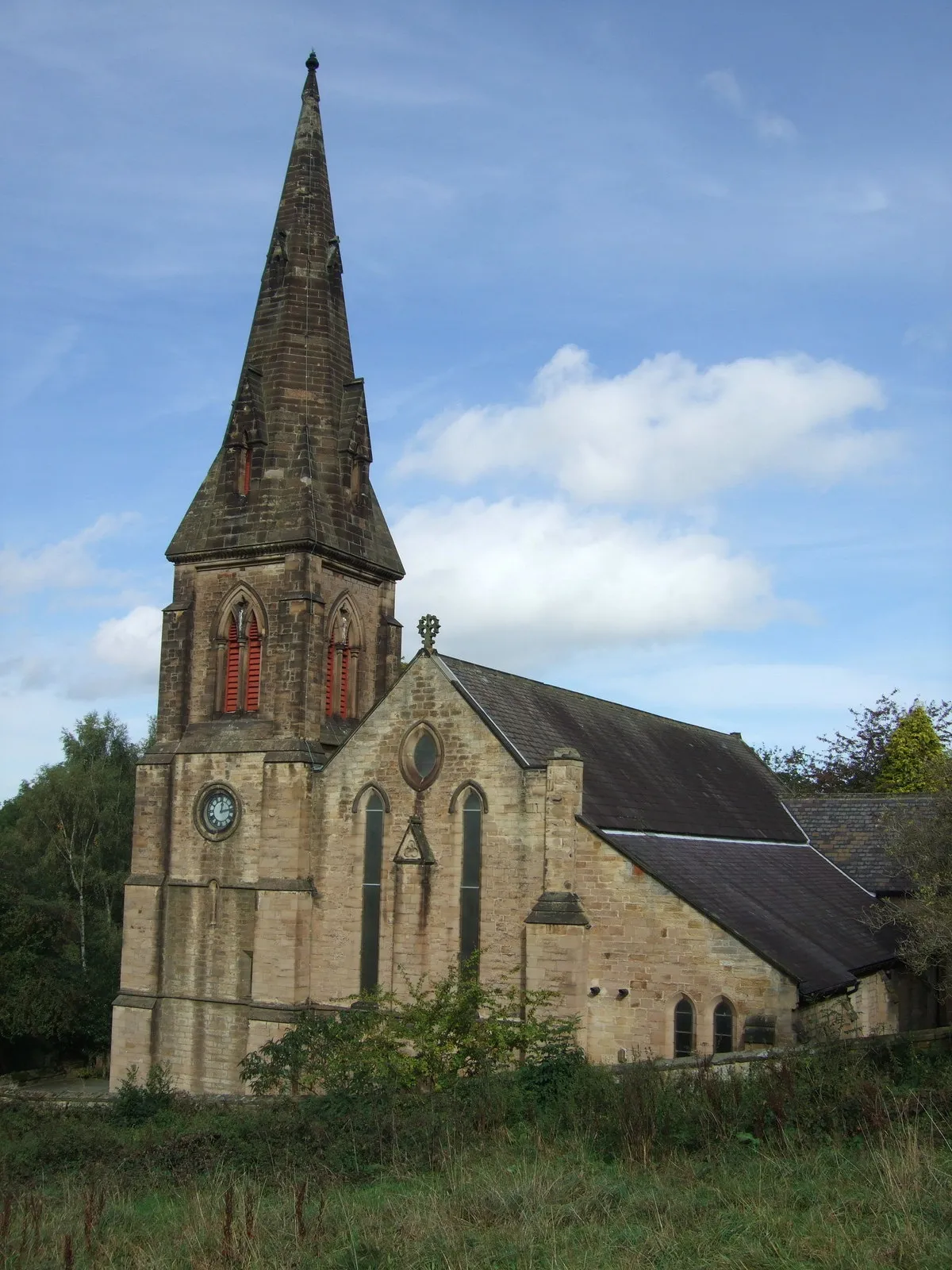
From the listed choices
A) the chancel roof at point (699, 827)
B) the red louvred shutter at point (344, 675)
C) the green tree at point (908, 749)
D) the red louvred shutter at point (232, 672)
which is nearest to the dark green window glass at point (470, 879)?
the chancel roof at point (699, 827)

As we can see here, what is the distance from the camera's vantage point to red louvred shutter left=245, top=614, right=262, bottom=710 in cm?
2755

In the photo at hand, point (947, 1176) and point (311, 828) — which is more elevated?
point (311, 828)

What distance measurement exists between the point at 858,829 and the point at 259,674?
57.1 feet

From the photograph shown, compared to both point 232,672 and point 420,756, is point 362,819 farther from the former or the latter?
point 232,672

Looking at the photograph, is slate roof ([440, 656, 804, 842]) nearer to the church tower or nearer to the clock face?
the church tower

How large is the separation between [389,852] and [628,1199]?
48.2 ft

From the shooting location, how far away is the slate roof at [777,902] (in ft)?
68.0

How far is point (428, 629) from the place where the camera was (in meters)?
24.2

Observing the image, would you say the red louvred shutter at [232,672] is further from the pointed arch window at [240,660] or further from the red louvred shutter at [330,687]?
the red louvred shutter at [330,687]

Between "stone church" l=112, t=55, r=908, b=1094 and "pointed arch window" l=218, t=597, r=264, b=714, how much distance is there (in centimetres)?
6

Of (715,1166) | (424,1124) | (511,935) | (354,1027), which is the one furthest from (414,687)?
(715,1166)

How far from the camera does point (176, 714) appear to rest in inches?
1110

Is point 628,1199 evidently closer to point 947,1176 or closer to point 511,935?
point 947,1176

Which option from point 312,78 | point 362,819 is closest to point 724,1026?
point 362,819
